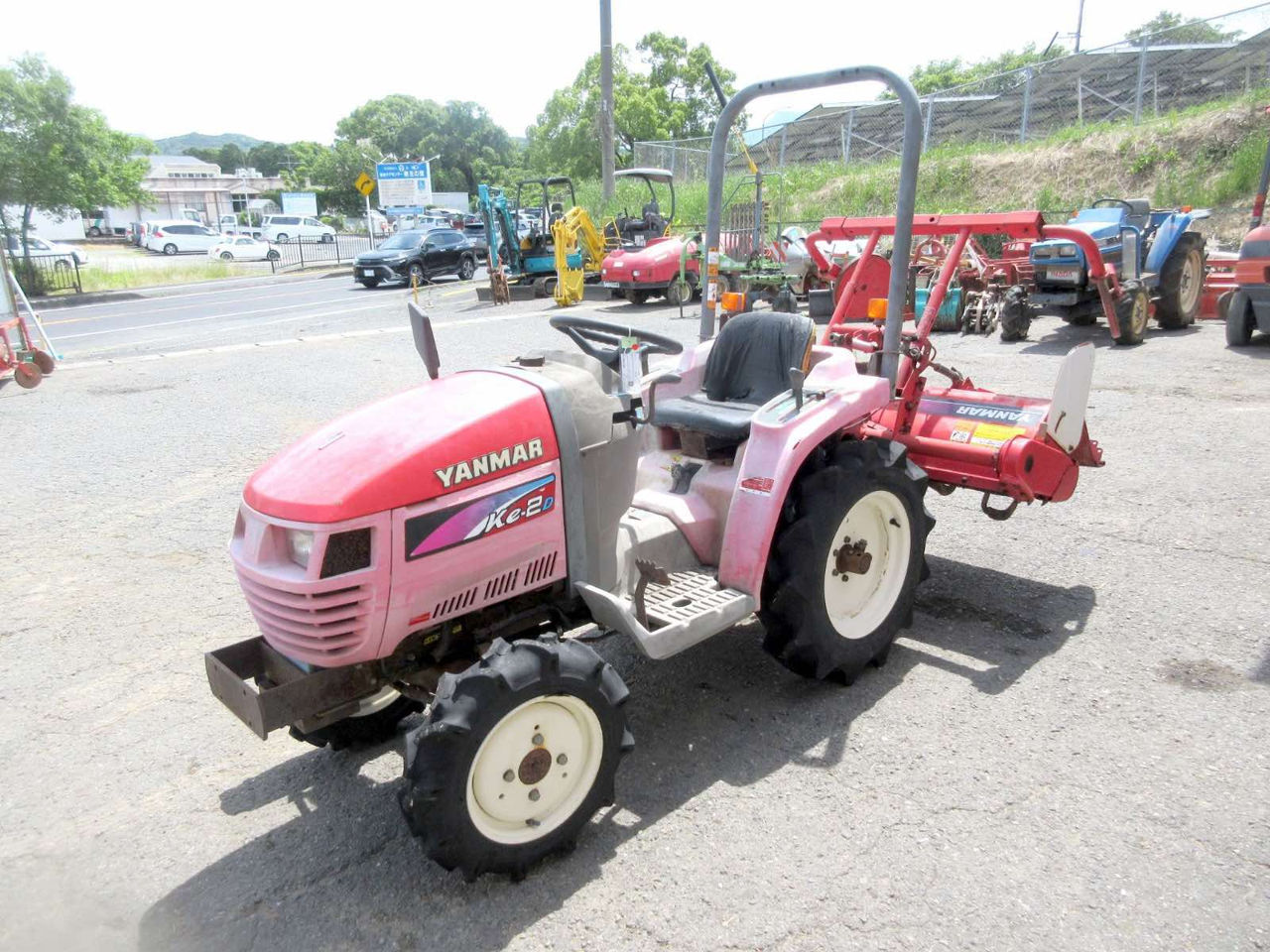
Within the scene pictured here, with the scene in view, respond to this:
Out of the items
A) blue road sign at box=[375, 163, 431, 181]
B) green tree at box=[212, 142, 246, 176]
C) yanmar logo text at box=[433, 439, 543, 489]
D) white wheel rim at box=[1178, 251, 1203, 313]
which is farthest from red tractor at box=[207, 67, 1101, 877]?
green tree at box=[212, 142, 246, 176]

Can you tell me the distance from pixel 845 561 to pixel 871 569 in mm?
284

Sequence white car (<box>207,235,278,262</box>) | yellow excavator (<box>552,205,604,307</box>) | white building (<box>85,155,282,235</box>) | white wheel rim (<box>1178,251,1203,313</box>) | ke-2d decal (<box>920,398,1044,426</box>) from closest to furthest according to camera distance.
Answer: ke-2d decal (<box>920,398,1044,426</box>) → white wheel rim (<box>1178,251,1203,313</box>) → yellow excavator (<box>552,205,604,307</box>) → white car (<box>207,235,278,262</box>) → white building (<box>85,155,282,235</box>)

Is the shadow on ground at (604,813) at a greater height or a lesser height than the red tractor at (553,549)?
lesser

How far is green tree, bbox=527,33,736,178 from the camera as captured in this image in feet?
158

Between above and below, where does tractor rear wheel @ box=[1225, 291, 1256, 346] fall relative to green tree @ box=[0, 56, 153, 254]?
below

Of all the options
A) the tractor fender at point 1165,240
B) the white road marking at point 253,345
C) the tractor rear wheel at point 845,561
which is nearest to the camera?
the tractor rear wheel at point 845,561

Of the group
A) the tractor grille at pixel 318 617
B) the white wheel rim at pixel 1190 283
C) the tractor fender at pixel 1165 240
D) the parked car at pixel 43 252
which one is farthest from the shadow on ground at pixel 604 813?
the parked car at pixel 43 252

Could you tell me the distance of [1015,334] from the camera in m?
10.9

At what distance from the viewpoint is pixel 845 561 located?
11.8ft

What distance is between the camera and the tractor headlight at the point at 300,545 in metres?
2.50

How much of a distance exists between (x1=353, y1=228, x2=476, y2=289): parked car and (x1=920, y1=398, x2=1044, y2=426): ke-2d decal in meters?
19.1

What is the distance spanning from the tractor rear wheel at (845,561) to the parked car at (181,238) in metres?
43.2

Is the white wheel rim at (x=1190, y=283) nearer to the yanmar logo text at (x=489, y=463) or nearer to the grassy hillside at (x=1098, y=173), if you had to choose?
the grassy hillside at (x=1098, y=173)

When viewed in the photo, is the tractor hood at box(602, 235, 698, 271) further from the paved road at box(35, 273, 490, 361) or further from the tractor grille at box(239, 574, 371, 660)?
the tractor grille at box(239, 574, 371, 660)
